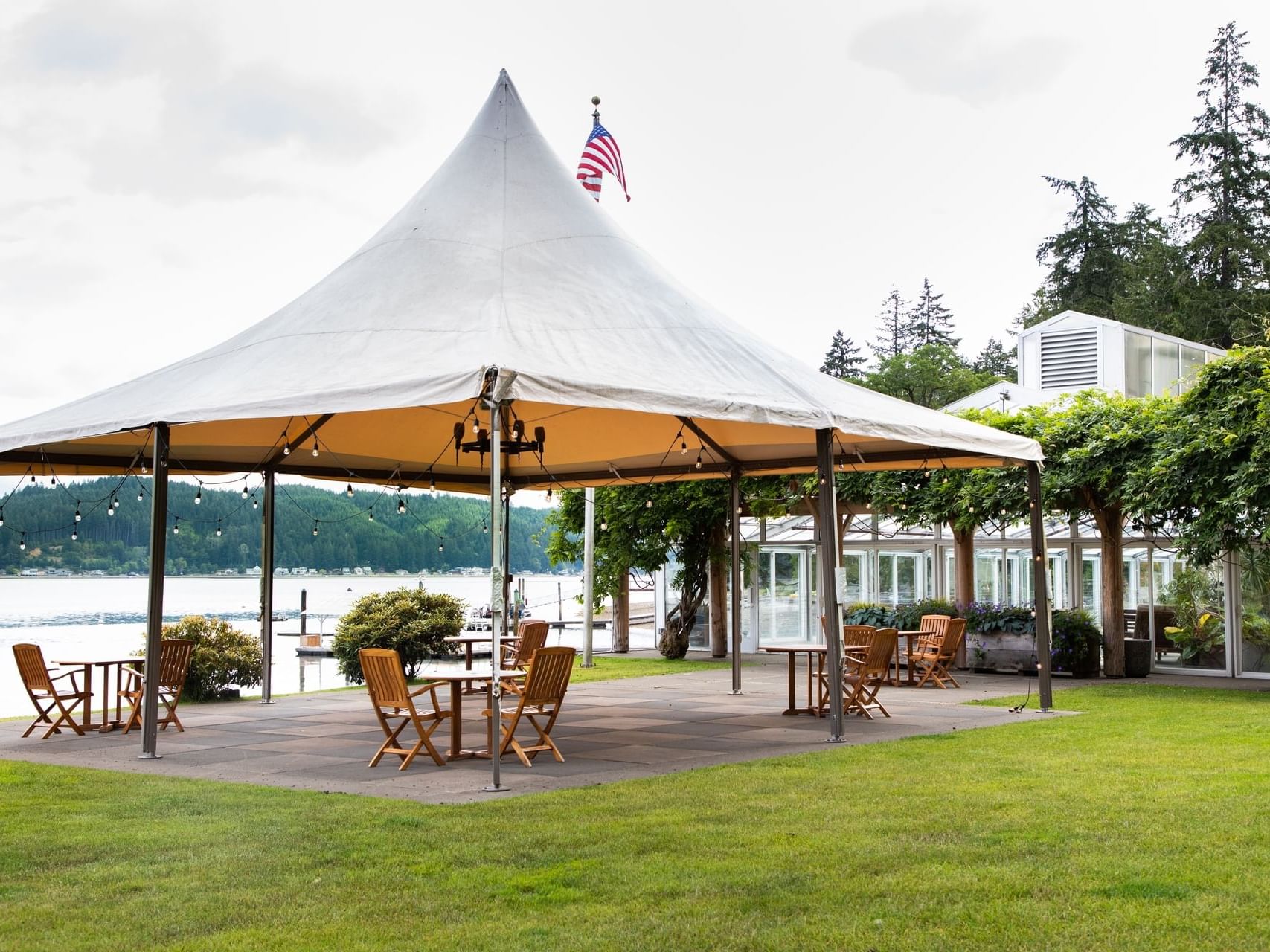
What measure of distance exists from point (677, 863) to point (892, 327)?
5478 centimetres

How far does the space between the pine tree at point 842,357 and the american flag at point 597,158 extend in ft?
142

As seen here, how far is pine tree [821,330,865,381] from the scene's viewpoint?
60.1 metres

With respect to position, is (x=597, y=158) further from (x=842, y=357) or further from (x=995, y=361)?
(x=842, y=357)

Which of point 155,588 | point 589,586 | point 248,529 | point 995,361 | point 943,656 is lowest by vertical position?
point 943,656

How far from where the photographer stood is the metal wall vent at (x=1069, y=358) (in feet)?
85.4

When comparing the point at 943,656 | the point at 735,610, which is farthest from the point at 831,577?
the point at 943,656

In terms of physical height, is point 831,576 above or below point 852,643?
above

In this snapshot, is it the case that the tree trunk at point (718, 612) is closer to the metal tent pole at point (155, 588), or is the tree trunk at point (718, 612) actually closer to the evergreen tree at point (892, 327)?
the metal tent pole at point (155, 588)

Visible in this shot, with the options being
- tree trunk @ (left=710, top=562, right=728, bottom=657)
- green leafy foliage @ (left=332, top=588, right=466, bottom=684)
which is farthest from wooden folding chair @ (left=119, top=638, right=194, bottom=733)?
tree trunk @ (left=710, top=562, right=728, bottom=657)

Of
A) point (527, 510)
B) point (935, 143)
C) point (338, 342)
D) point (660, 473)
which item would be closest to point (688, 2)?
point (935, 143)

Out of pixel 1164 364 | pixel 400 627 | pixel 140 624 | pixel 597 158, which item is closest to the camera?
pixel 597 158

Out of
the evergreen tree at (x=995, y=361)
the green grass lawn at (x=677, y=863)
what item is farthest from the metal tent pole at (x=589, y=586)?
the evergreen tree at (x=995, y=361)

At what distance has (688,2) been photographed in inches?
739

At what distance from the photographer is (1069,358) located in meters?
26.4
